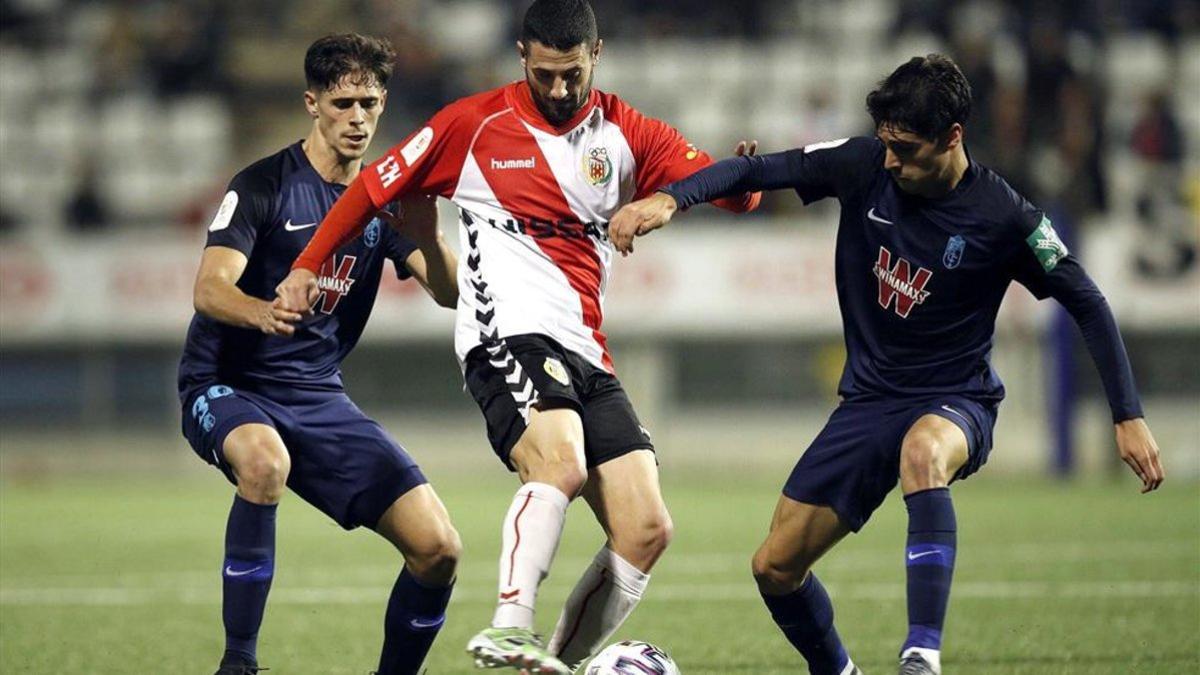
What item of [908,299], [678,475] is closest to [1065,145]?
[678,475]

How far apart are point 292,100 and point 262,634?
43.2ft

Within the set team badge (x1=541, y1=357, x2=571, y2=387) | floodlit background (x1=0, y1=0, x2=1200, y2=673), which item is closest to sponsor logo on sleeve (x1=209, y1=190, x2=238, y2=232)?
team badge (x1=541, y1=357, x2=571, y2=387)

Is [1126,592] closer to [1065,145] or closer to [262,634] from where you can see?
[262,634]

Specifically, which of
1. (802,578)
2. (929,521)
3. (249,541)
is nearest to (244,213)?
(249,541)

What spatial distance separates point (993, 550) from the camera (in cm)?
1111

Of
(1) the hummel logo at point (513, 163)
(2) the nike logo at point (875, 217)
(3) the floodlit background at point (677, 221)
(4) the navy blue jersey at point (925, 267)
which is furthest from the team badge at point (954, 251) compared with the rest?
(3) the floodlit background at point (677, 221)

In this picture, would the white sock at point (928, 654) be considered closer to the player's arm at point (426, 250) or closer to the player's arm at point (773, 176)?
the player's arm at point (773, 176)

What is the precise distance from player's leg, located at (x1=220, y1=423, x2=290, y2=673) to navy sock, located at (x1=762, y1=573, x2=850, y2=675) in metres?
1.70

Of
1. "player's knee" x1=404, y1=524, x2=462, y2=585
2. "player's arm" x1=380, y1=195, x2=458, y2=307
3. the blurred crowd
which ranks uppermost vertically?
the blurred crowd

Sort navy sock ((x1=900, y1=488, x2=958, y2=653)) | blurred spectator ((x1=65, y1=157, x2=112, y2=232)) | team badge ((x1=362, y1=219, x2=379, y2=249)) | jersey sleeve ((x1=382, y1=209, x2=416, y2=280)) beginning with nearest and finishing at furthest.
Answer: navy sock ((x1=900, y1=488, x2=958, y2=653)) → team badge ((x1=362, y1=219, x2=379, y2=249)) → jersey sleeve ((x1=382, y1=209, x2=416, y2=280)) → blurred spectator ((x1=65, y1=157, x2=112, y2=232))

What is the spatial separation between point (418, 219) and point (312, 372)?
0.69 meters

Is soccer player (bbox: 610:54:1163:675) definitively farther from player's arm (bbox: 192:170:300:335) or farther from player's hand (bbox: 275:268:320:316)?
player's arm (bbox: 192:170:300:335)

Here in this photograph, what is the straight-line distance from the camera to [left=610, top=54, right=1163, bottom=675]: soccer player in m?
5.55

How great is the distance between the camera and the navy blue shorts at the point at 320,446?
617 centimetres
